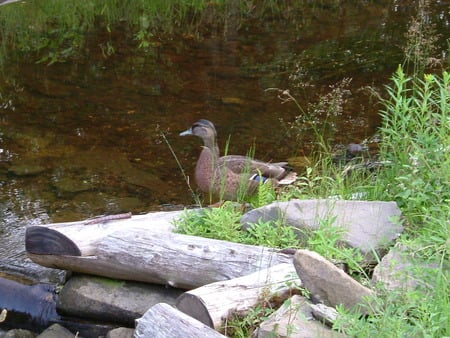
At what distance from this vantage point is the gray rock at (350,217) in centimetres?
455

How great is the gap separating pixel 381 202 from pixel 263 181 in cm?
162

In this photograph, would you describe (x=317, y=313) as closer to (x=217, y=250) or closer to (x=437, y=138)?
(x=217, y=250)

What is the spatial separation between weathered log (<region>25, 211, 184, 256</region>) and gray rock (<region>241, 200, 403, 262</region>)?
743 millimetres

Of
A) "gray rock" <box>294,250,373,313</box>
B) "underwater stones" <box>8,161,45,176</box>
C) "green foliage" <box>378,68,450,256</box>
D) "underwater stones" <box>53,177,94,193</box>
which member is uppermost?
"green foliage" <box>378,68,450,256</box>

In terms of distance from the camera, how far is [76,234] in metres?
5.46

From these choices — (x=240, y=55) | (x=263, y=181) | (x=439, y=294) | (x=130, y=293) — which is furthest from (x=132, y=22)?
(x=439, y=294)

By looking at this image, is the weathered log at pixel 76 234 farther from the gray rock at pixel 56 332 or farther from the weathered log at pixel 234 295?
the weathered log at pixel 234 295

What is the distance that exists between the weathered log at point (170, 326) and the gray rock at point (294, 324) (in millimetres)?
231

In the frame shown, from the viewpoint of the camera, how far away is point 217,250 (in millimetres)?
4922

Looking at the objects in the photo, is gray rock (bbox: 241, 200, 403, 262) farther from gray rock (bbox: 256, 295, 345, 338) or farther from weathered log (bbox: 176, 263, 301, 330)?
gray rock (bbox: 256, 295, 345, 338)

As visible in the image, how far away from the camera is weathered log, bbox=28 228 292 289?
4816 mm

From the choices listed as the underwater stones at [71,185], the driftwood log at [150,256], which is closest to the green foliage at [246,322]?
the driftwood log at [150,256]

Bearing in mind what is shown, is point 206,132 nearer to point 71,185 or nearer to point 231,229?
point 71,185

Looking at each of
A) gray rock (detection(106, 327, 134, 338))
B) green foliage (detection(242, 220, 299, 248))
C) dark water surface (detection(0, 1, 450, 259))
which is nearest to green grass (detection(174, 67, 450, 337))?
green foliage (detection(242, 220, 299, 248))
